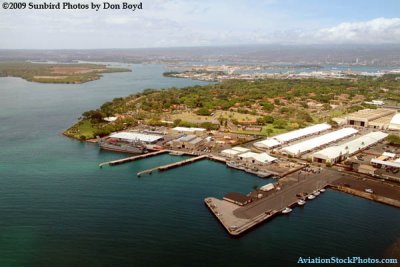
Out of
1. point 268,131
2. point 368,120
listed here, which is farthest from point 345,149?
point 368,120

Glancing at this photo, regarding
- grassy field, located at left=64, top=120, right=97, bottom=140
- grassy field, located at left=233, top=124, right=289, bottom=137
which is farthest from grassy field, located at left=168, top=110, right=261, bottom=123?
grassy field, located at left=64, top=120, right=97, bottom=140

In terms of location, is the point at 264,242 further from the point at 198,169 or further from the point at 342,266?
the point at 198,169

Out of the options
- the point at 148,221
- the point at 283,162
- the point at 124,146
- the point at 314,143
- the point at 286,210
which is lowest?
the point at 148,221

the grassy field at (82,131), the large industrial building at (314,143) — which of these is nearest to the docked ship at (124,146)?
the grassy field at (82,131)

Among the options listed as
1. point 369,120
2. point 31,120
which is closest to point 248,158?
point 369,120

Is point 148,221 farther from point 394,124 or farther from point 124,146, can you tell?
point 394,124

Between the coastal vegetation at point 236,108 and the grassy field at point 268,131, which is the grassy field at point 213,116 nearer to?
the coastal vegetation at point 236,108

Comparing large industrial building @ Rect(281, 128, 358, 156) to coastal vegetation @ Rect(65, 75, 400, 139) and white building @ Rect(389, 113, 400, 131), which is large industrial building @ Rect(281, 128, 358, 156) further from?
coastal vegetation @ Rect(65, 75, 400, 139)
